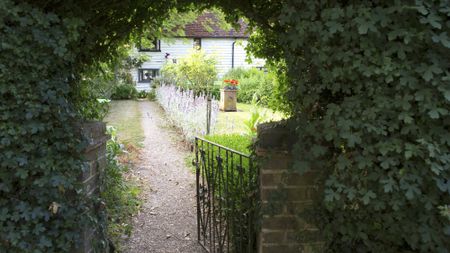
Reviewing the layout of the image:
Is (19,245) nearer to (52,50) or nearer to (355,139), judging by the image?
(52,50)

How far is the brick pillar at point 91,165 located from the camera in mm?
2703

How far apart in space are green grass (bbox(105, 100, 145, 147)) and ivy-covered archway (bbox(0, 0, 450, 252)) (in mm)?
6600

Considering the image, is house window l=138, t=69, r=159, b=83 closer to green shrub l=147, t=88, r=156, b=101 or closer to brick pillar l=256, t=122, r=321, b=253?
green shrub l=147, t=88, r=156, b=101

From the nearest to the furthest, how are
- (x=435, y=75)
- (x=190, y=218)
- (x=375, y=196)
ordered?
(x=435, y=75) < (x=375, y=196) < (x=190, y=218)

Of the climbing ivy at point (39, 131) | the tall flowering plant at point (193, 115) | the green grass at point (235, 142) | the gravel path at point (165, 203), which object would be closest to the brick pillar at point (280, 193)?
the climbing ivy at point (39, 131)

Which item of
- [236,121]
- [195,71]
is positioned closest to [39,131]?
[236,121]

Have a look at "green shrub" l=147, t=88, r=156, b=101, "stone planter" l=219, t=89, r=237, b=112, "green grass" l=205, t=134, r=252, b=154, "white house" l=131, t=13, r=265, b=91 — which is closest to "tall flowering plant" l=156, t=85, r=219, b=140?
"green grass" l=205, t=134, r=252, b=154

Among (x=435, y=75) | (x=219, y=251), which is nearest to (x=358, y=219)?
(x=435, y=75)

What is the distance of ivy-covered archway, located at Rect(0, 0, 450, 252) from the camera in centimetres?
178

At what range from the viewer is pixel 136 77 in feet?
79.7

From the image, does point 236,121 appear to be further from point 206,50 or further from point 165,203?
point 206,50

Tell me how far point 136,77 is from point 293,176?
22.5 meters

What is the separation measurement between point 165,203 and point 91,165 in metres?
3.29

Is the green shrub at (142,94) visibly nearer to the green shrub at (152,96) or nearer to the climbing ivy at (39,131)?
the green shrub at (152,96)
